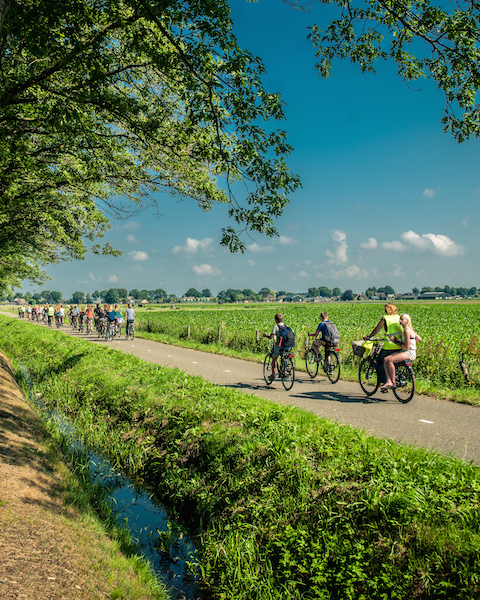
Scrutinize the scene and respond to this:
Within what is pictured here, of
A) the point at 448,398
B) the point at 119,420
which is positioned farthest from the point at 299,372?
the point at 119,420

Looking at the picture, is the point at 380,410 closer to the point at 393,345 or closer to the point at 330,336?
the point at 393,345

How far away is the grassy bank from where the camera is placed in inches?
118

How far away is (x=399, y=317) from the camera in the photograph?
7883 millimetres

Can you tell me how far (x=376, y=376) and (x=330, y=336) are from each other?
1.85 m

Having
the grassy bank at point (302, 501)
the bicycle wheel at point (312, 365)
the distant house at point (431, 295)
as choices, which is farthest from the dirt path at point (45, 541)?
the distant house at point (431, 295)

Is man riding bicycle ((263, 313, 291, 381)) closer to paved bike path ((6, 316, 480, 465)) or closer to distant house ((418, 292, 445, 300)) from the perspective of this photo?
paved bike path ((6, 316, 480, 465))

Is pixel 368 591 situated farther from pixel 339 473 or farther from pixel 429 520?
pixel 339 473

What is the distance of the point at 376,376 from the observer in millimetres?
8383

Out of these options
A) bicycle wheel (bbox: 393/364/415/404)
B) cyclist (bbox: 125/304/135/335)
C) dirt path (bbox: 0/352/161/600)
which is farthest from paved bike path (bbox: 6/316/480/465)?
cyclist (bbox: 125/304/135/335)

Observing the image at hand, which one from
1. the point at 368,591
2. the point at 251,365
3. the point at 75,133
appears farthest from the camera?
the point at 251,365

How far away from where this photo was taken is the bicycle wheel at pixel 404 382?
775 centimetres

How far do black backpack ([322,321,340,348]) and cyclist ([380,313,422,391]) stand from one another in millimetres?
2206

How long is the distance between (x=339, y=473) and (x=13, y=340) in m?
19.8

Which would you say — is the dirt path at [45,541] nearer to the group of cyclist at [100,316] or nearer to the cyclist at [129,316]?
the cyclist at [129,316]
